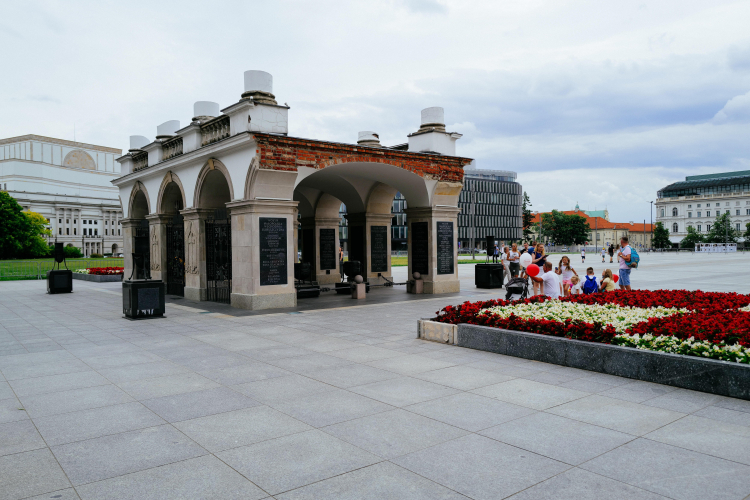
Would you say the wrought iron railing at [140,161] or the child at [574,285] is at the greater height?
the wrought iron railing at [140,161]

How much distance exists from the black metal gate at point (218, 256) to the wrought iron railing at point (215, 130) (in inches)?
99.5

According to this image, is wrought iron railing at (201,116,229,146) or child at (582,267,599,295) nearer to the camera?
child at (582,267,599,295)

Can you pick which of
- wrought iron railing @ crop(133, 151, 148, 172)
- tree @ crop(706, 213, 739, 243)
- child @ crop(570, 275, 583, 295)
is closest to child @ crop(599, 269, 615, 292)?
child @ crop(570, 275, 583, 295)

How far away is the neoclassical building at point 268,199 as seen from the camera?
14586 mm

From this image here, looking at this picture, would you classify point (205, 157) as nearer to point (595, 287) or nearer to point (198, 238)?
point (198, 238)

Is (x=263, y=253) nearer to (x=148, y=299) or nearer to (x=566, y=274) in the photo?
(x=148, y=299)

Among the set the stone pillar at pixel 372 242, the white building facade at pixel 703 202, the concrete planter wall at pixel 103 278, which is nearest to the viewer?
the stone pillar at pixel 372 242

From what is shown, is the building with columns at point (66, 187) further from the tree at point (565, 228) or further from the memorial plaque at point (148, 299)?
the memorial plaque at point (148, 299)

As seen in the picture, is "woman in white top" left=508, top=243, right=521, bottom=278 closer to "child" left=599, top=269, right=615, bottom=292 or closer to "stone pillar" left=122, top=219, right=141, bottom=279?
"child" left=599, top=269, right=615, bottom=292

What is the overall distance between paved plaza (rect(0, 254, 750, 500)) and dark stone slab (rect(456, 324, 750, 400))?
18 centimetres

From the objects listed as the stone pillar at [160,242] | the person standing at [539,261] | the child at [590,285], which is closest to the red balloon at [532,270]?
the person standing at [539,261]

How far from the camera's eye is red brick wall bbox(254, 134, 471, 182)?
47.2ft

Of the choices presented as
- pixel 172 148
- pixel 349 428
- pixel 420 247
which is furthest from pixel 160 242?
pixel 349 428

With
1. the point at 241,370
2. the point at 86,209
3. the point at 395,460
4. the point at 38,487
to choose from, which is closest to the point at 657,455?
the point at 395,460
